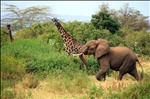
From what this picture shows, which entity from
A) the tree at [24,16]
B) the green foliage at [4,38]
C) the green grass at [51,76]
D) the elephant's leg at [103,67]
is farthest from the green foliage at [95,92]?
the tree at [24,16]

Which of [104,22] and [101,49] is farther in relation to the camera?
[104,22]

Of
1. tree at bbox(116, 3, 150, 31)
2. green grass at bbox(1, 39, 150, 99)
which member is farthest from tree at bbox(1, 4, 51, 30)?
green grass at bbox(1, 39, 150, 99)

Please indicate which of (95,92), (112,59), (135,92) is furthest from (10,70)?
(135,92)

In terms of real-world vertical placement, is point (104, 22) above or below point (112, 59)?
below

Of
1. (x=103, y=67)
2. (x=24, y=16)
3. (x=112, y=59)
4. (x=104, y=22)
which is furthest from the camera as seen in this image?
(x=24, y=16)

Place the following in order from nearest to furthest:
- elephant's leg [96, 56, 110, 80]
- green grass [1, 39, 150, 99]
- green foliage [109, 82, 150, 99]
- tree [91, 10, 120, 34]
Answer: green foliage [109, 82, 150, 99] → green grass [1, 39, 150, 99] → elephant's leg [96, 56, 110, 80] → tree [91, 10, 120, 34]

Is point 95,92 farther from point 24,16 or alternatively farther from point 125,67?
point 24,16

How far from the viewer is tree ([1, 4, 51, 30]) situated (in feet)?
101

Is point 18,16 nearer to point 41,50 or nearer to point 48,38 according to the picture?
point 48,38

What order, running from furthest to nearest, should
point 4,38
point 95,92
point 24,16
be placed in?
point 24,16, point 4,38, point 95,92

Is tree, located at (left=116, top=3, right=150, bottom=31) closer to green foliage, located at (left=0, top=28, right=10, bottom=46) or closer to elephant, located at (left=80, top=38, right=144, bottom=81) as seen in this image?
green foliage, located at (left=0, top=28, right=10, bottom=46)

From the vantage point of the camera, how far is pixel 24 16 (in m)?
31.2

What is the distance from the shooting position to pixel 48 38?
18.1 m

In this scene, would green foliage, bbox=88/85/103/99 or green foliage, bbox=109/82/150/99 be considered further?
green foliage, bbox=88/85/103/99
